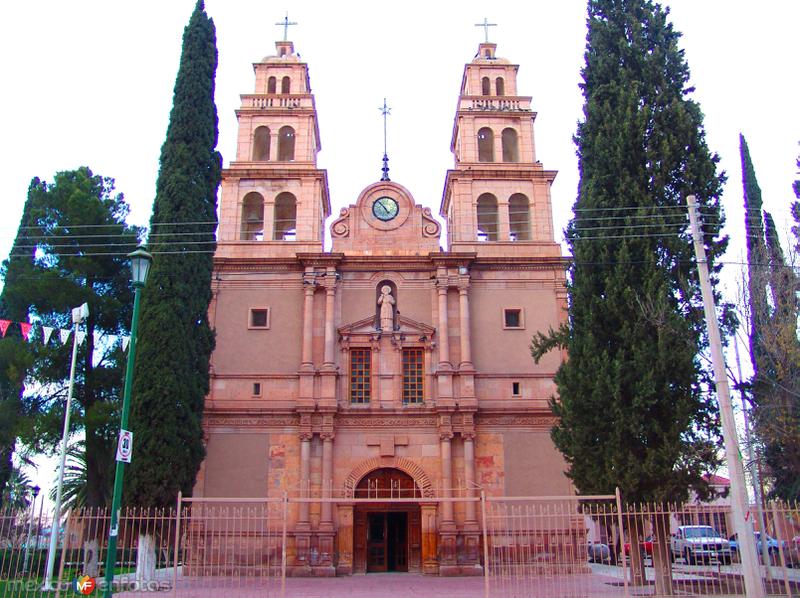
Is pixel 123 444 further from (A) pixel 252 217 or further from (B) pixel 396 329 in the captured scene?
(A) pixel 252 217

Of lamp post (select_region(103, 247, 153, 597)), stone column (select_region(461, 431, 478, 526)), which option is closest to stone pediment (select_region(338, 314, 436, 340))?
stone column (select_region(461, 431, 478, 526))

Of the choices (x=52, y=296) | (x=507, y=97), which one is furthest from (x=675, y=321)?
(x=52, y=296)

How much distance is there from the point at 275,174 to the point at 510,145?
10.4 metres

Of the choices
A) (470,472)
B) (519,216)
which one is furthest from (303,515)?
(519,216)

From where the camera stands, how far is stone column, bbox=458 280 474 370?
2883 cm

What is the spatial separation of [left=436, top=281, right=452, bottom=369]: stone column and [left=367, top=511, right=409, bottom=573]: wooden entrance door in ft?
18.9

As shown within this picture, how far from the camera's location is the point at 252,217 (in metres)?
32.8

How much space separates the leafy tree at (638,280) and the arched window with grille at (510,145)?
34.9ft

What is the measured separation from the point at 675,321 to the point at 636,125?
5.72 meters

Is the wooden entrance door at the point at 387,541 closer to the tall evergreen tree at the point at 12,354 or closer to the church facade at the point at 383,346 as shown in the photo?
the church facade at the point at 383,346

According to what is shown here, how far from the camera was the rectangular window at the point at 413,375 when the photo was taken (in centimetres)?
2909

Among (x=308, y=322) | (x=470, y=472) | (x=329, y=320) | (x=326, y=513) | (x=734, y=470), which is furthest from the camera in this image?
(x=308, y=322)

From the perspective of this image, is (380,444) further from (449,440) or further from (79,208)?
(79,208)

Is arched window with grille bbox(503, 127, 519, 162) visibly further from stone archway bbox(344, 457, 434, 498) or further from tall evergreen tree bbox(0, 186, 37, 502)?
tall evergreen tree bbox(0, 186, 37, 502)
